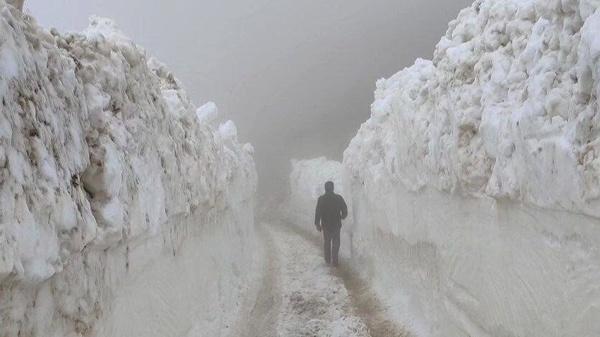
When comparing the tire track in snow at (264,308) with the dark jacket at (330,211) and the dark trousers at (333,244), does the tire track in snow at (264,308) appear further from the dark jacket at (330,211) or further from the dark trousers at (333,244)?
the dark jacket at (330,211)

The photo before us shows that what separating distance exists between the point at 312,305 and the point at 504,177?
5194 mm

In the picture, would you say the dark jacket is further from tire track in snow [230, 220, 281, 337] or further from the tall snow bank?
the tall snow bank

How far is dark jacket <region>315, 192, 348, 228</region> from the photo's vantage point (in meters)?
13.6

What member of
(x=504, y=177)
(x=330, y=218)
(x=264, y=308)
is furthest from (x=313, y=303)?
(x=504, y=177)

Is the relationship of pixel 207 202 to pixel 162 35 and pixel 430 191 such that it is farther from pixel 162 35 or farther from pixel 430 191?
pixel 162 35

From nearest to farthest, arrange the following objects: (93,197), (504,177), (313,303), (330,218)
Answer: (93,197) < (504,177) < (313,303) < (330,218)

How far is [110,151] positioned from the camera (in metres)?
4.69

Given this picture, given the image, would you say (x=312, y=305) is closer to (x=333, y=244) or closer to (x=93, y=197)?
(x=333, y=244)

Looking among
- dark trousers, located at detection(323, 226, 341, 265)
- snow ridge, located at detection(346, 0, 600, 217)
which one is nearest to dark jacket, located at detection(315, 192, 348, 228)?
dark trousers, located at detection(323, 226, 341, 265)

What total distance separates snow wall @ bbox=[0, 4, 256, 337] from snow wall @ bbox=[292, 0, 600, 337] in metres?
3.06

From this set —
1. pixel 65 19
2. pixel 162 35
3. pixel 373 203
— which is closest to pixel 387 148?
pixel 373 203

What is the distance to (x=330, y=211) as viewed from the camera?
13.7 meters

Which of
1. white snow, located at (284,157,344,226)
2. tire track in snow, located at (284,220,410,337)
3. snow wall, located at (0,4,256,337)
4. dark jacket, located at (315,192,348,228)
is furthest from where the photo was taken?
white snow, located at (284,157,344,226)

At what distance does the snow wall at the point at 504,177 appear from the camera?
12.7 feet
